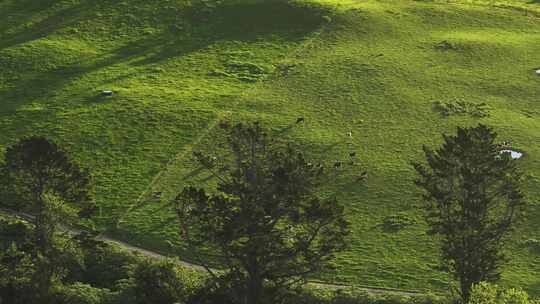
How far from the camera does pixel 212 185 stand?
263 ft

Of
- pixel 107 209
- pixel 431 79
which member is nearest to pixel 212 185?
pixel 107 209

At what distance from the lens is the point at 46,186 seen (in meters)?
56.9

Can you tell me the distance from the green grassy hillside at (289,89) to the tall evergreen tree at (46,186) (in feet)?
48.5

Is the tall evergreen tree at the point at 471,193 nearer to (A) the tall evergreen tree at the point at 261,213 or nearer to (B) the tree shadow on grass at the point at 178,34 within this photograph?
(A) the tall evergreen tree at the point at 261,213

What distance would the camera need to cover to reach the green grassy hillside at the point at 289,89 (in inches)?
2992

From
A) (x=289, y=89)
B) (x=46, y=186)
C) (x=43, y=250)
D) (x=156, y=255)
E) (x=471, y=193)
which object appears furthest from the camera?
(x=289, y=89)

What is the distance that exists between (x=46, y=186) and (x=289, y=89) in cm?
5279

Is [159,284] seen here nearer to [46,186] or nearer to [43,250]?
[43,250]

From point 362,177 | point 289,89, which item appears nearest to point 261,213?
point 362,177

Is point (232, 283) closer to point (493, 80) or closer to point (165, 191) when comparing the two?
point (165, 191)

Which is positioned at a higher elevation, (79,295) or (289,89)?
(79,295)

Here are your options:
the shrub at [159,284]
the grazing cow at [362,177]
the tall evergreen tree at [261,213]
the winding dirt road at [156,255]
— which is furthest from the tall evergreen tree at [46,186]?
the grazing cow at [362,177]

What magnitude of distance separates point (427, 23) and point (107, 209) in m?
72.2

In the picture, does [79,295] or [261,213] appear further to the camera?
[79,295]
